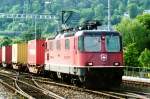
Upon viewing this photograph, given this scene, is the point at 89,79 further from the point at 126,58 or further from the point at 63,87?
the point at 126,58

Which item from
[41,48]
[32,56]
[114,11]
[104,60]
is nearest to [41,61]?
[41,48]

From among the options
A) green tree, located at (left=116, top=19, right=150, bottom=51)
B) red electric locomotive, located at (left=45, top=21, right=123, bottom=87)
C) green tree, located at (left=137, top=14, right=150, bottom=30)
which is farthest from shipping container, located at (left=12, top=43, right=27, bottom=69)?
red electric locomotive, located at (left=45, top=21, right=123, bottom=87)

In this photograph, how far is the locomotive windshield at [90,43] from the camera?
26.5 m

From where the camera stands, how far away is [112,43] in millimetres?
26859

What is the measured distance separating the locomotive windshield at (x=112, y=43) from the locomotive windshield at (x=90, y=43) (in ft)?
1.46

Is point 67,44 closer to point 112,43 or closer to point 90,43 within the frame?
point 90,43

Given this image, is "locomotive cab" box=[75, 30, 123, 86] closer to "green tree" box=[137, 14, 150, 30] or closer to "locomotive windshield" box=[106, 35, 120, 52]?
"locomotive windshield" box=[106, 35, 120, 52]

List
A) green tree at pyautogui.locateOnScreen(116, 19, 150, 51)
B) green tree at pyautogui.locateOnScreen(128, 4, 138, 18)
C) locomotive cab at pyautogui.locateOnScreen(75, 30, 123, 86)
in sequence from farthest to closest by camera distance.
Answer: green tree at pyautogui.locateOnScreen(128, 4, 138, 18), green tree at pyautogui.locateOnScreen(116, 19, 150, 51), locomotive cab at pyautogui.locateOnScreen(75, 30, 123, 86)

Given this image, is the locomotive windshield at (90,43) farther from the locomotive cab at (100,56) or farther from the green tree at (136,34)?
the green tree at (136,34)

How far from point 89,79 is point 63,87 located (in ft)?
8.95

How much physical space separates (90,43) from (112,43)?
110cm

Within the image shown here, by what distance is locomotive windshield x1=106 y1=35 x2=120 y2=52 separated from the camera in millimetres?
26716

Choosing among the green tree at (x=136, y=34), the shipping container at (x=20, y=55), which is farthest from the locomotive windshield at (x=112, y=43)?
the green tree at (x=136, y=34)

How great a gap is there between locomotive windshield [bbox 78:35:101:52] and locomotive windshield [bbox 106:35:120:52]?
44 cm
